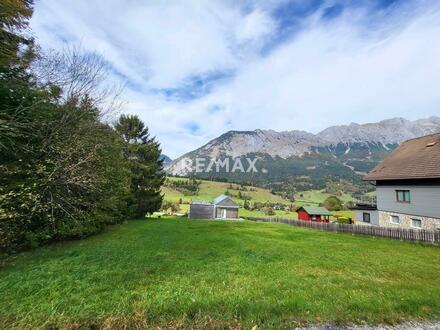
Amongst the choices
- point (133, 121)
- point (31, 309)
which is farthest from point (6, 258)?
point (133, 121)

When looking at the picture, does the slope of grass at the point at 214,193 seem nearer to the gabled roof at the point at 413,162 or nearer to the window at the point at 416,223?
the gabled roof at the point at 413,162

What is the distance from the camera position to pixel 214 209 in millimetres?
50219

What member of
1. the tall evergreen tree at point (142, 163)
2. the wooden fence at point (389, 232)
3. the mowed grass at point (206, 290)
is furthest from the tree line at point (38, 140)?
the wooden fence at point (389, 232)

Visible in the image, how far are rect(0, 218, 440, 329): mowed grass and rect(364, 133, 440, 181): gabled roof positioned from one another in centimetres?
1426

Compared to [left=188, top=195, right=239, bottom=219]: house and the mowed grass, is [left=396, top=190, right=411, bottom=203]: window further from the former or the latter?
[left=188, top=195, right=239, bottom=219]: house

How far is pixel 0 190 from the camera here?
998 cm

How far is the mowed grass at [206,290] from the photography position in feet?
15.6

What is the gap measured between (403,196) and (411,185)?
1.54 metres

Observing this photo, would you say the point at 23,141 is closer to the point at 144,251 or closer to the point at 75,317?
the point at 144,251

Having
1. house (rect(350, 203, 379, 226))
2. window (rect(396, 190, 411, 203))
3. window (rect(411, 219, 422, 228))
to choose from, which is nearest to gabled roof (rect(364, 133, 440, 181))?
window (rect(396, 190, 411, 203))

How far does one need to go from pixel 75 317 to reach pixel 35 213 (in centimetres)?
988

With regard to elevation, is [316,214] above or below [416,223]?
below

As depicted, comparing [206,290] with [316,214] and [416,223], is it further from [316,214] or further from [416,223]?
[316,214]

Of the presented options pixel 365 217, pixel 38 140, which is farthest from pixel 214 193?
pixel 38 140
